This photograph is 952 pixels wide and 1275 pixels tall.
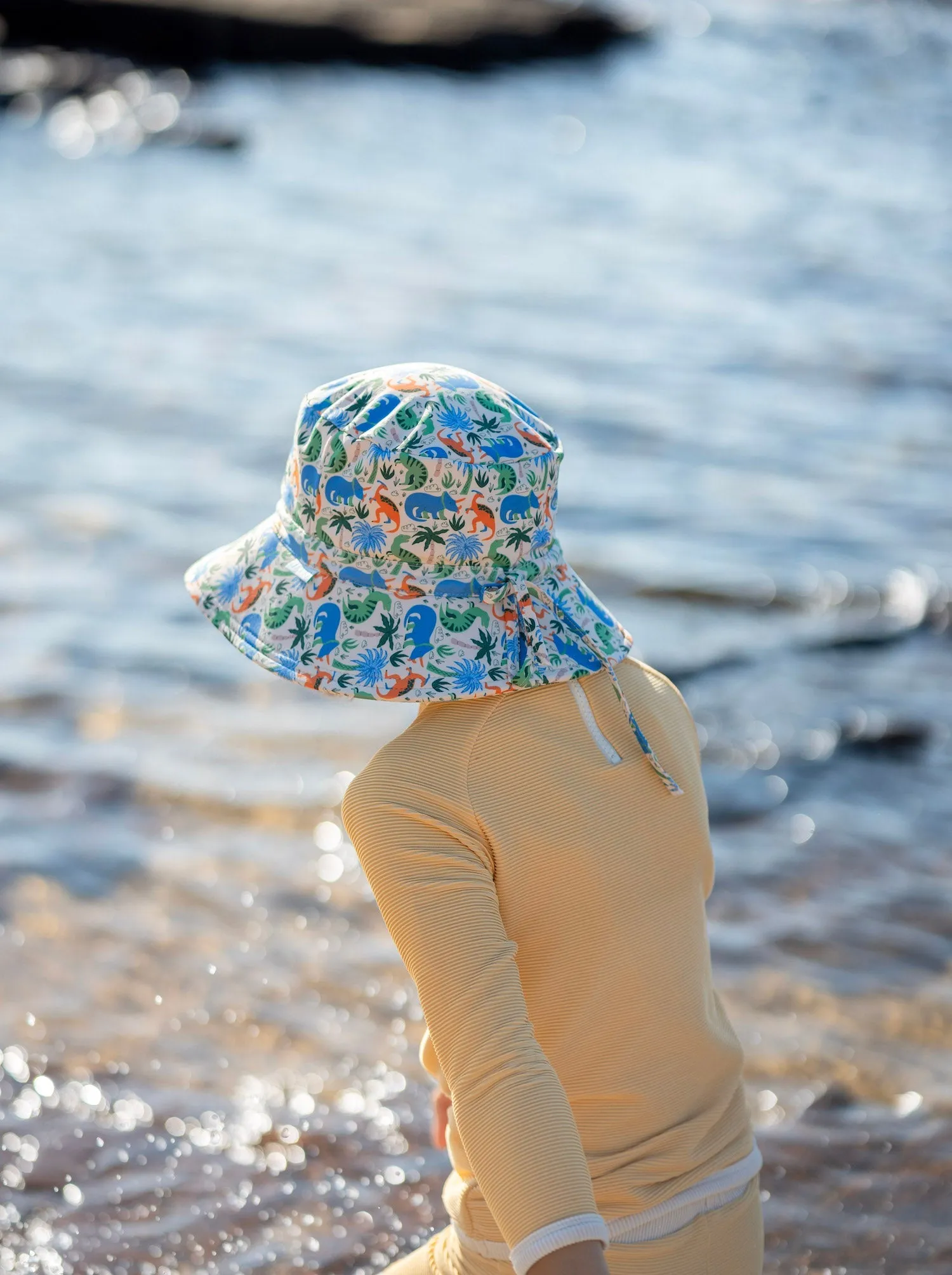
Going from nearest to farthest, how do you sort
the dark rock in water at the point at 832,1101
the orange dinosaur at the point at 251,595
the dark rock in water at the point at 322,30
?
the orange dinosaur at the point at 251,595 → the dark rock in water at the point at 832,1101 → the dark rock in water at the point at 322,30

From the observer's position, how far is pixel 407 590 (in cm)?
152

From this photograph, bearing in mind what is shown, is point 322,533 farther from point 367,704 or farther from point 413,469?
point 367,704

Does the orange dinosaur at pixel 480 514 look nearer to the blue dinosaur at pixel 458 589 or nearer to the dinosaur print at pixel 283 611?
the blue dinosaur at pixel 458 589

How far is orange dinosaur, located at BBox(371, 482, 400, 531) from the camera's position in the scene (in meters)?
1.48

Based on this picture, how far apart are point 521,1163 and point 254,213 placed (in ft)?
37.9

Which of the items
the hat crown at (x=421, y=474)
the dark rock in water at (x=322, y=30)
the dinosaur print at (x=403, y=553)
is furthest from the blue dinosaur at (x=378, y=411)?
the dark rock in water at (x=322, y=30)

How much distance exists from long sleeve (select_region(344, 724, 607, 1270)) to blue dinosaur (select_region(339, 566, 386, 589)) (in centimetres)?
19

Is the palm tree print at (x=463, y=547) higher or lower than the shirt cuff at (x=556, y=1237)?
higher

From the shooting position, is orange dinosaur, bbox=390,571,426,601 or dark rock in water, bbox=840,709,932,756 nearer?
orange dinosaur, bbox=390,571,426,601

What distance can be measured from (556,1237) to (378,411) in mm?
764

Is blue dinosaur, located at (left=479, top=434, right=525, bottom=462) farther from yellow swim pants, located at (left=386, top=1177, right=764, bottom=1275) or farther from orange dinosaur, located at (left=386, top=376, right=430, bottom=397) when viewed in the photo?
yellow swim pants, located at (left=386, top=1177, right=764, bottom=1275)

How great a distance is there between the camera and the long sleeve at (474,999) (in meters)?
1.34

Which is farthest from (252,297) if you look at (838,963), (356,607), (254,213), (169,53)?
(169,53)

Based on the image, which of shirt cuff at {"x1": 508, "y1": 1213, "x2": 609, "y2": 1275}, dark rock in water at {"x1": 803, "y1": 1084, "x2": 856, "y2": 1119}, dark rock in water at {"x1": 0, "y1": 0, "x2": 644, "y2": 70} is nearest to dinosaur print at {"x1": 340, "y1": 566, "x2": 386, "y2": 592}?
shirt cuff at {"x1": 508, "y1": 1213, "x2": 609, "y2": 1275}
